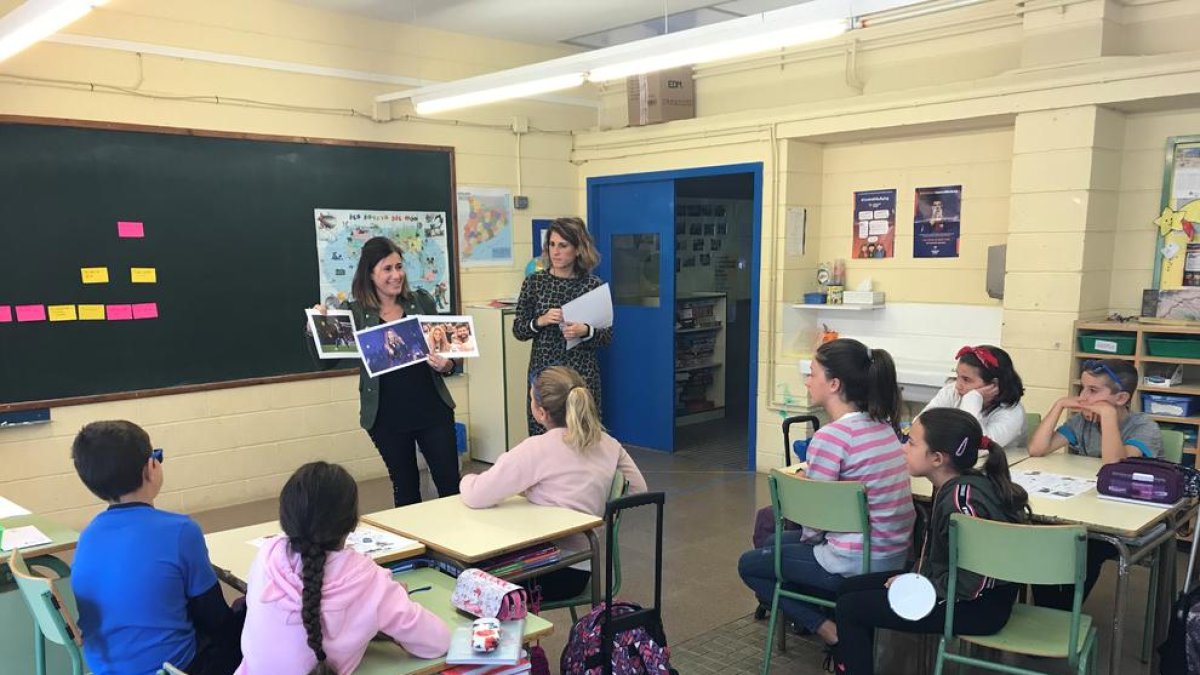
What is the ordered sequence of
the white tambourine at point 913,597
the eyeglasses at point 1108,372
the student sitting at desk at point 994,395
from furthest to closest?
1. the student sitting at desk at point 994,395
2. the eyeglasses at point 1108,372
3. the white tambourine at point 913,597

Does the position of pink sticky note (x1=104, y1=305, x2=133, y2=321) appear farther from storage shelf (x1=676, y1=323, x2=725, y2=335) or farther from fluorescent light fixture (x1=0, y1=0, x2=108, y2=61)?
storage shelf (x1=676, y1=323, x2=725, y2=335)

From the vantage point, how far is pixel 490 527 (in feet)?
8.18

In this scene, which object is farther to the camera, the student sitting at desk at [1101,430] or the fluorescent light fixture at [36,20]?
the student sitting at desk at [1101,430]

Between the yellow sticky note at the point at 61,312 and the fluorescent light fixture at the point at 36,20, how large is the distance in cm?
141

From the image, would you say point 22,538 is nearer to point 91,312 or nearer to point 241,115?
point 91,312

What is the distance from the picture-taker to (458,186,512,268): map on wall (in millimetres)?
6023

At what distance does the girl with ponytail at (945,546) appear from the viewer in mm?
2404

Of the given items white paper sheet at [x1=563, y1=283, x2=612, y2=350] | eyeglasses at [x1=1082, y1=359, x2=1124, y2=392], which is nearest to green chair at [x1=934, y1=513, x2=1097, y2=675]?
eyeglasses at [x1=1082, y1=359, x2=1124, y2=392]

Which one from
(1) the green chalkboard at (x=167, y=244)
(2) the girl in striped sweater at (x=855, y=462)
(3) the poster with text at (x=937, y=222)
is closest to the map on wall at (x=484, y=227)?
(1) the green chalkboard at (x=167, y=244)

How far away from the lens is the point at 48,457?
442cm

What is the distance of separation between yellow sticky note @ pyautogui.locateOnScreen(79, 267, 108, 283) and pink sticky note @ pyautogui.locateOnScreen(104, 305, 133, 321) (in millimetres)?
152

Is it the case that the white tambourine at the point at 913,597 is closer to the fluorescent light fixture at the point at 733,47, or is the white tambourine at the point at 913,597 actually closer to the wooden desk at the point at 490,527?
the wooden desk at the point at 490,527

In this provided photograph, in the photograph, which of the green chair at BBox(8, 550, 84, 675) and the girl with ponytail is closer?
the green chair at BBox(8, 550, 84, 675)

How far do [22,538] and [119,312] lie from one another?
2.34 m
